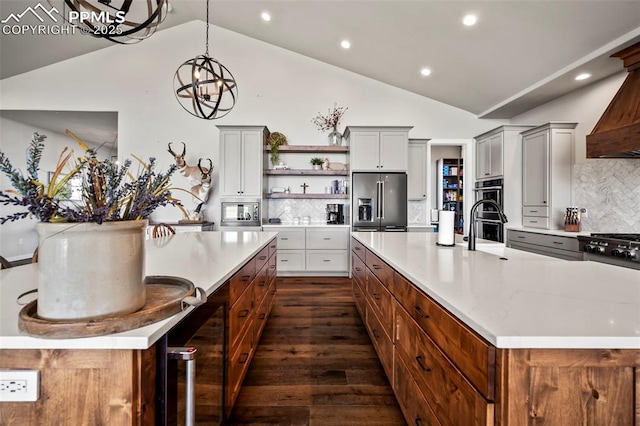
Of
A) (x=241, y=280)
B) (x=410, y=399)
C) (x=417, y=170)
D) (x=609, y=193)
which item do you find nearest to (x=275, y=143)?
(x=417, y=170)

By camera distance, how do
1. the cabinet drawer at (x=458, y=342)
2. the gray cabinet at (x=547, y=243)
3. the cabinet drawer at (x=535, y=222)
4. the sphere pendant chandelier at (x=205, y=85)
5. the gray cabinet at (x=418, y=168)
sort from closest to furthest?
the cabinet drawer at (x=458, y=342) < the sphere pendant chandelier at (x=205, y=85) < the gray cabinet at (x=547, y=243) < the cabinet drawer at (x=535, y=222) < the gray cabinet at (x=418, y=168)

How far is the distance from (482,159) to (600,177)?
1724 millimetres

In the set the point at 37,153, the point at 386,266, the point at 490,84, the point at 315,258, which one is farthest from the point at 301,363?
the point at 490,84

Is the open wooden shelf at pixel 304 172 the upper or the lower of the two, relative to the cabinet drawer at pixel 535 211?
upper

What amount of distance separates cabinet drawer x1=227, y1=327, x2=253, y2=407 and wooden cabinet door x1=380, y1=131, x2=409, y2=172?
3835mm

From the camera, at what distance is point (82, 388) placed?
26.9 inches

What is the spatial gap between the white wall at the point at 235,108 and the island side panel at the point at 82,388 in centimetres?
505

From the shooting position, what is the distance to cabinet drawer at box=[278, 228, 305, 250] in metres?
4.89

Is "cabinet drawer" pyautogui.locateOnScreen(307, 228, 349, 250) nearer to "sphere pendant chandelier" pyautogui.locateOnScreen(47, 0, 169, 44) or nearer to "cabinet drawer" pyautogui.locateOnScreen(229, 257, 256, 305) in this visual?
"cabinet drawer" pyautogui.locateOnScreen(229, 257, 256, 305)

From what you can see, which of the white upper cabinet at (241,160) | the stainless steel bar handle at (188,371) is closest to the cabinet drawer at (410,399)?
the stainless steel bar handle at (188,371)

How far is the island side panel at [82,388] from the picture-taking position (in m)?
0.67

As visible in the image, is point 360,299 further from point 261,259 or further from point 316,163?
point 316,163

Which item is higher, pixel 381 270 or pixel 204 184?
pixel 204 184

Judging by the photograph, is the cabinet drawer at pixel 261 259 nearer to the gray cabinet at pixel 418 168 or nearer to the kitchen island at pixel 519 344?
the kitchen island at pixel 519 344
